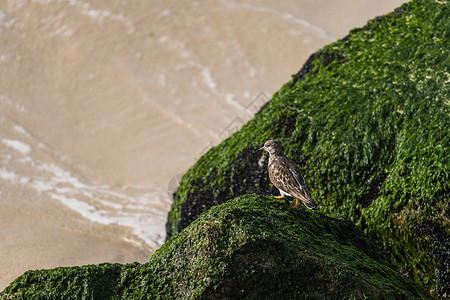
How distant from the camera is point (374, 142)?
6117 mm

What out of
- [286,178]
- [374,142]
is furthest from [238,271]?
[374,142]

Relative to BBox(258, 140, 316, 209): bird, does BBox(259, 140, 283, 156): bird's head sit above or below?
above

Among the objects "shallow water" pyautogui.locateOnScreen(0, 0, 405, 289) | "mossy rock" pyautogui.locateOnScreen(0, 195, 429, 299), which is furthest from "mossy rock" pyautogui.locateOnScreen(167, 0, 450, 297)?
"shallow water" pyautogui.locateOnScreen(0, 0, 405, 289)

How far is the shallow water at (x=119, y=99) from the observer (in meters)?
9.15

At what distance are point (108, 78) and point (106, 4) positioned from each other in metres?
3.35

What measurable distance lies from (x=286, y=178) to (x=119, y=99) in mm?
8228

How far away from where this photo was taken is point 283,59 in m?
14.0

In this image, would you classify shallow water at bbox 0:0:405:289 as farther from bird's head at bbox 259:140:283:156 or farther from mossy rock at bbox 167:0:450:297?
bird's head at bbox 259:140:283:156

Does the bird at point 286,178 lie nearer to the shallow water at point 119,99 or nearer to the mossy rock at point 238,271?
the mossy rock at point 238,271

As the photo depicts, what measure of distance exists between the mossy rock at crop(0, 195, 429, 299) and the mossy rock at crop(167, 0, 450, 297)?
0.77 metres

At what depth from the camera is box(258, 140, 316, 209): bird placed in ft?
17.8

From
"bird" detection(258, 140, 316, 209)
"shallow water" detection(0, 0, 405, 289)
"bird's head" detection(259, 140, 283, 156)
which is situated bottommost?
"shallow water" detection(0, 0, 405, 289)

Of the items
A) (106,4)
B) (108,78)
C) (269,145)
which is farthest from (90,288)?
(106,4)

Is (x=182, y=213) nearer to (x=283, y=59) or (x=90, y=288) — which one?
(x=90, y=288)
